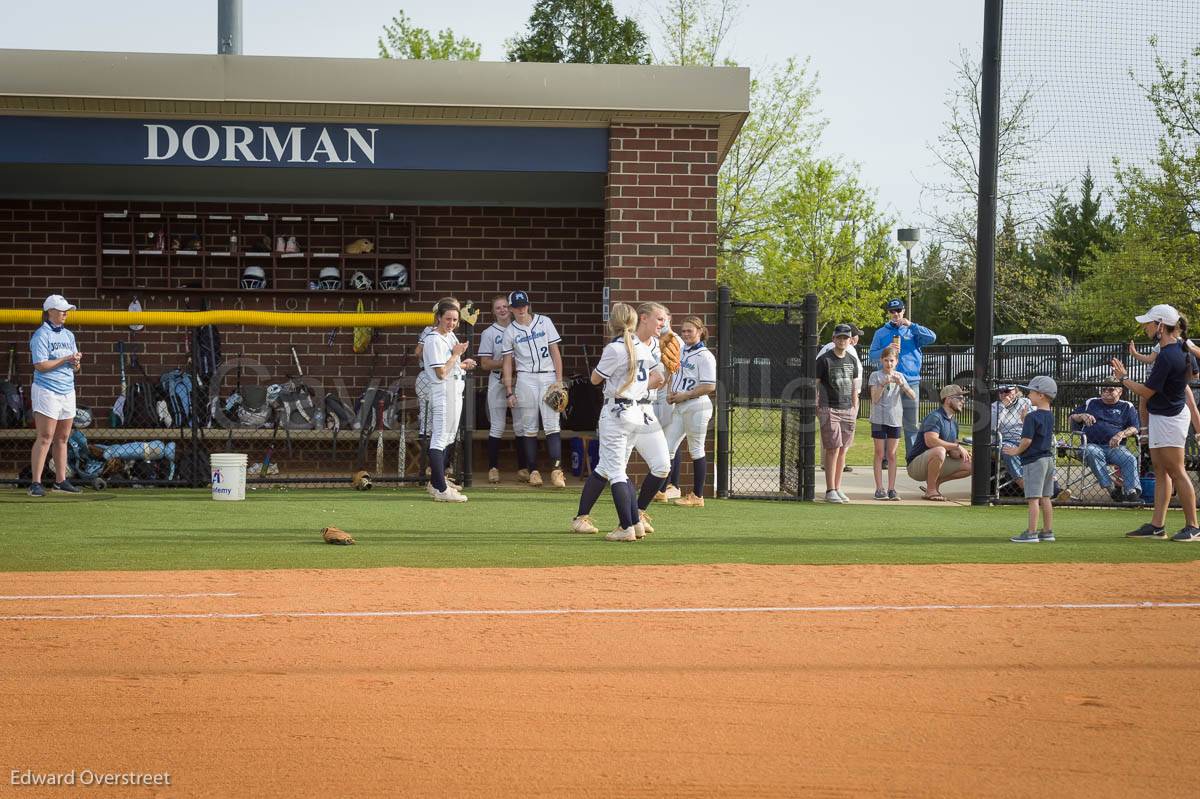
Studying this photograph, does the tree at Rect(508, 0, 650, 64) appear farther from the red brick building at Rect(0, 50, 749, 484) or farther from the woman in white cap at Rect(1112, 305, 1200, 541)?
the woman in white cap at Rect(1112, 305, 1200, 541)

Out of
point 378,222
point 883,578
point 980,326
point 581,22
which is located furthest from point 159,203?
point 581,22

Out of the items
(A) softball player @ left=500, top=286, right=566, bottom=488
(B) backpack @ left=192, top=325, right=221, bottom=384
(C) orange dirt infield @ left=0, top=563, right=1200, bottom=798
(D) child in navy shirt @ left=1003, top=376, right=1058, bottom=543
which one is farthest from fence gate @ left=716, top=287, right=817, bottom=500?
(B) backpack @ left=192, top=325, right=221, bottom=384

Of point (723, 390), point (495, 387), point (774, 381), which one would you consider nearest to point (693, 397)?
point (723, 390)

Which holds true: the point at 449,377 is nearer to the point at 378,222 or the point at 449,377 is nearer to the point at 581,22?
the point at 378,222

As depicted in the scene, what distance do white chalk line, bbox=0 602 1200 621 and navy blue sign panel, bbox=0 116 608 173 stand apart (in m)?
8.29

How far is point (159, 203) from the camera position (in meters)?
17.1

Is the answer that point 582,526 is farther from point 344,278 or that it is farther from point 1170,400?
point 344,278

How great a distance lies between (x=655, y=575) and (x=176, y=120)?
878 centimetres

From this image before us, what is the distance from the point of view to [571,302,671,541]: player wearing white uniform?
10.2m

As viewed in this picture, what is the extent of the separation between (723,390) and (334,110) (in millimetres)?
5415

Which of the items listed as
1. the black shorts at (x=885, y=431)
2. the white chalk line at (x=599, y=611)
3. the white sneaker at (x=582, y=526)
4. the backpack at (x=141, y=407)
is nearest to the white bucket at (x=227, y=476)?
the backpack at (x=141, y=407)

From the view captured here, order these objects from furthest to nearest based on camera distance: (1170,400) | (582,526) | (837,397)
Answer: (837,397) → (582,526) → (1170,400)

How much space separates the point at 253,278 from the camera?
17.1 metres

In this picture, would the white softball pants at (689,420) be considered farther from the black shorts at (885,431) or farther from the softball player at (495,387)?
the softball player at (495,387)
